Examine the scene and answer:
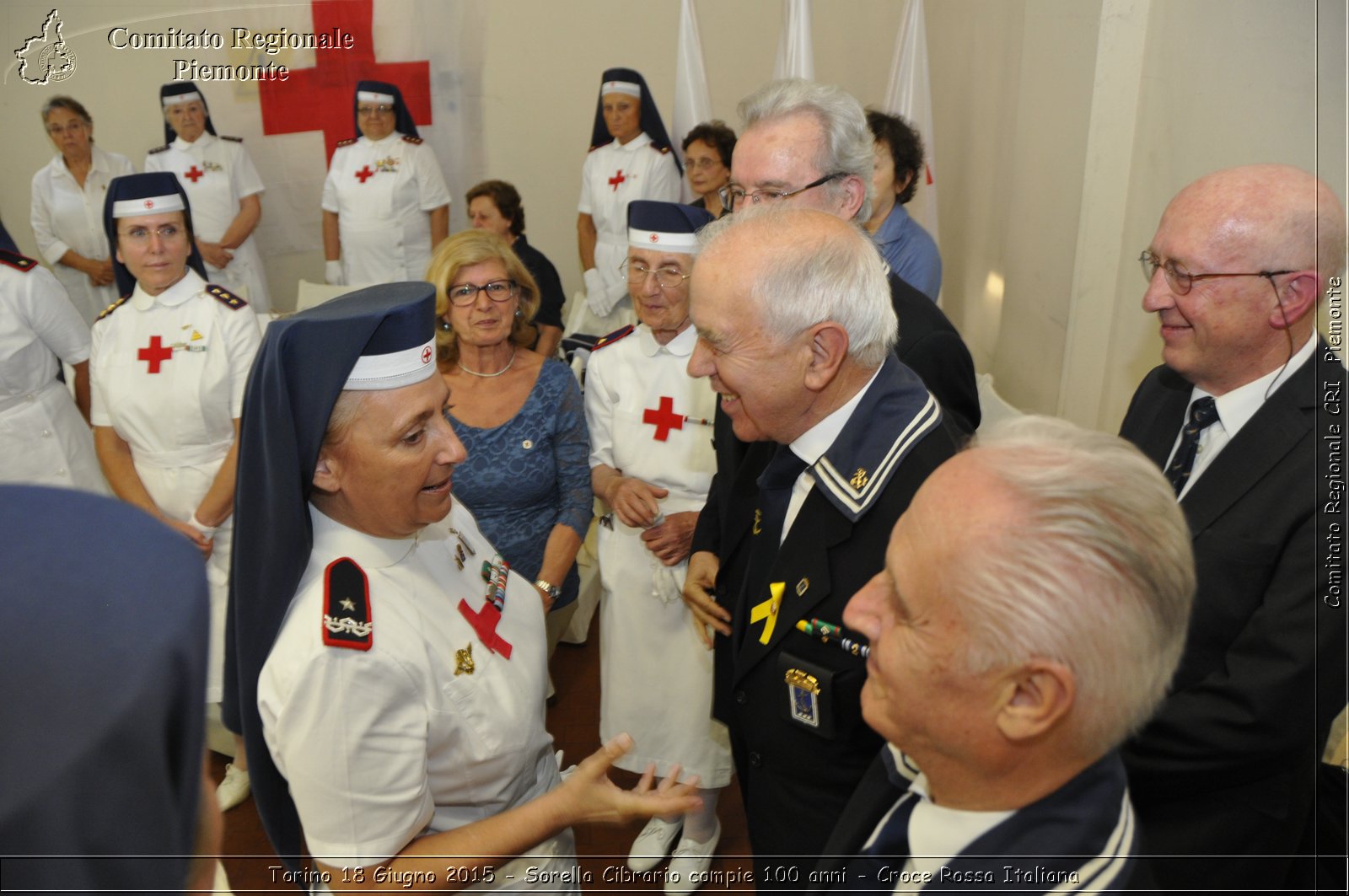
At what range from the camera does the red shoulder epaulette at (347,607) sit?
1.43 metres

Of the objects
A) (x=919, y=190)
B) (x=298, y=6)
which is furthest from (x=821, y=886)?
Result: (x=298, y=6)

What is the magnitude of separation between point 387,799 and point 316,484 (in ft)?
1.74

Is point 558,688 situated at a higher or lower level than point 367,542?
lower

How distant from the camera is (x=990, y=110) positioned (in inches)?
205

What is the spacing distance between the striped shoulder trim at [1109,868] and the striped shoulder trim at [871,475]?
0.69 meters

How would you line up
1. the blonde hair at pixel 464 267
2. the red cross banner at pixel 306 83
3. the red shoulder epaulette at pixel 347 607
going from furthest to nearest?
the red cross banner at pixel 306 83
the blonde hair at pixel 464 267
the red shoulder epaulette at pixel 347 607

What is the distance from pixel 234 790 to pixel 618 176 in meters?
4.24

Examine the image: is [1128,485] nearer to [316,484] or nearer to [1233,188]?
[1233,188]

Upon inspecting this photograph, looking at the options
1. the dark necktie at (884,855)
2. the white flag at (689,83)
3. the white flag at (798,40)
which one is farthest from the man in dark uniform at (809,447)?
the white flag at (689,83)

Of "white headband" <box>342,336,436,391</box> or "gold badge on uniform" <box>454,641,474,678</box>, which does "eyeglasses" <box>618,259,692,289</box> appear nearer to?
"white headband" <box>342,336,436,391</box>

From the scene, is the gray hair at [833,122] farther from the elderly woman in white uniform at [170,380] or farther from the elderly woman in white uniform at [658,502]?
the elderly woman in white uniform at [170,380]

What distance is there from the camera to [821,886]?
1.28 m

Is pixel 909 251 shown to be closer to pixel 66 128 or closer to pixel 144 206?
pixel 144 206

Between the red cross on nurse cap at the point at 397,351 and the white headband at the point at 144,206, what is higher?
the white headband at the point at 144,206
